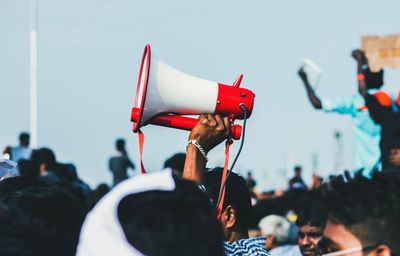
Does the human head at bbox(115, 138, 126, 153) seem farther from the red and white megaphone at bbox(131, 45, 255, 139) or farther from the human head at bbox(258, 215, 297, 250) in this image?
the red and white megaphone at bbox(131, 45, 255, 139)

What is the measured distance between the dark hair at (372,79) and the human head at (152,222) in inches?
233

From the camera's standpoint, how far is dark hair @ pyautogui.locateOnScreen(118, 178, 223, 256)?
7.14 feet

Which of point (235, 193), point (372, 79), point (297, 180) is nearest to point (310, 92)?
point (372, 79)

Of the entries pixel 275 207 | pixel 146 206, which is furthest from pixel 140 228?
pixel 275 207

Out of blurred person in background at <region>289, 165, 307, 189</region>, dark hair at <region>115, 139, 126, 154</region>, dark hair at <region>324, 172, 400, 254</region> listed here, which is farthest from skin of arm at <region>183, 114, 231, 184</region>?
blurred person in background at <region>289, 165, 307, 189</region>

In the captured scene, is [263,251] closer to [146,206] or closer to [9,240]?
[9,240]

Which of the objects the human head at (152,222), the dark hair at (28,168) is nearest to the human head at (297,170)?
the dark hair at (28,168)

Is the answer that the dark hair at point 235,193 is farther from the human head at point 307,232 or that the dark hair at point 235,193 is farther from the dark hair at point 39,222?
the dark hair at point 39,222

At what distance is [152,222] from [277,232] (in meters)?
6.57

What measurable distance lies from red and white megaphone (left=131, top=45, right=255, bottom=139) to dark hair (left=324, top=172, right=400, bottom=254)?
64 cm

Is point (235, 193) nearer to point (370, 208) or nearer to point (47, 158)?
point (370, 208)

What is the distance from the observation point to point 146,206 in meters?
2.23

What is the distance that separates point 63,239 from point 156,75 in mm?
1035

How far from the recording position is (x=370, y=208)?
3232 millimetres
